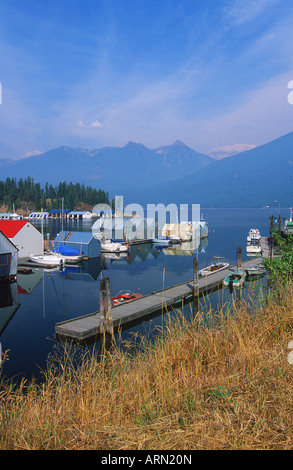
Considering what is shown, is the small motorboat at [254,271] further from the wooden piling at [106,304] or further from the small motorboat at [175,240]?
the small motorboat at [175,240]

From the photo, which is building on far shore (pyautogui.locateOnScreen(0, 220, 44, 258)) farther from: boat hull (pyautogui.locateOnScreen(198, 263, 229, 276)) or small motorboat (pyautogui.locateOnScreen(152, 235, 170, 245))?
small motorboat (pyautogui.locateOnScreen(152, 235, 170, 245))

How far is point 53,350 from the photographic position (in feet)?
55.9

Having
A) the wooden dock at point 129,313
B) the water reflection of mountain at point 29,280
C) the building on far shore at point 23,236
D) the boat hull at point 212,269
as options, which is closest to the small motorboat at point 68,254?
the building on far shore at point 23,236

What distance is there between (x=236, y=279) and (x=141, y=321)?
12111mm

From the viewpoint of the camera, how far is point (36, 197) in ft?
552

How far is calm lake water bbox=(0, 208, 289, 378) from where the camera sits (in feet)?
56.1

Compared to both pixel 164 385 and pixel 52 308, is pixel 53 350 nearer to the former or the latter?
pixel 52 308

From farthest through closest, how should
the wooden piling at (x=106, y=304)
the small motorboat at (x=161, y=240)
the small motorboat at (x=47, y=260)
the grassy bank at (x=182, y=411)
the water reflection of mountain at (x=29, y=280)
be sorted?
the small motorboat at (x=161, y=240) → the small motorboat at (x=47, y=260) → the water reflection of mountain at (x=29, y=280) → the wooden piling at (x=106, y=304) → the grassy bank at (x=182, y=411)

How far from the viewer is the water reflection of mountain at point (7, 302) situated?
22864mm

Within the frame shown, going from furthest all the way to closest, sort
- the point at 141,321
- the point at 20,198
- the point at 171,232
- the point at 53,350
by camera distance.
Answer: the point at 20,198 → the point at 171,232 → the point at 141,321 → the point at 53,350

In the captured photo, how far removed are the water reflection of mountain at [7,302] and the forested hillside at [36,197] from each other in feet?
439

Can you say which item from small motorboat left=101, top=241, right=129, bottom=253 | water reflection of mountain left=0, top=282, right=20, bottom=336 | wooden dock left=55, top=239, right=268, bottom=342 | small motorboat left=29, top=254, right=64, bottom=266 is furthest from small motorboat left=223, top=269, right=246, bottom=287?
small motorboat left=101, top=241, right=129, bottom=253

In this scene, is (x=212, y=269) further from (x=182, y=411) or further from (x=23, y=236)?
(x=182, y=411)

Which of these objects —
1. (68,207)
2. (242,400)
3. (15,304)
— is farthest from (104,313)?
(68,207)
